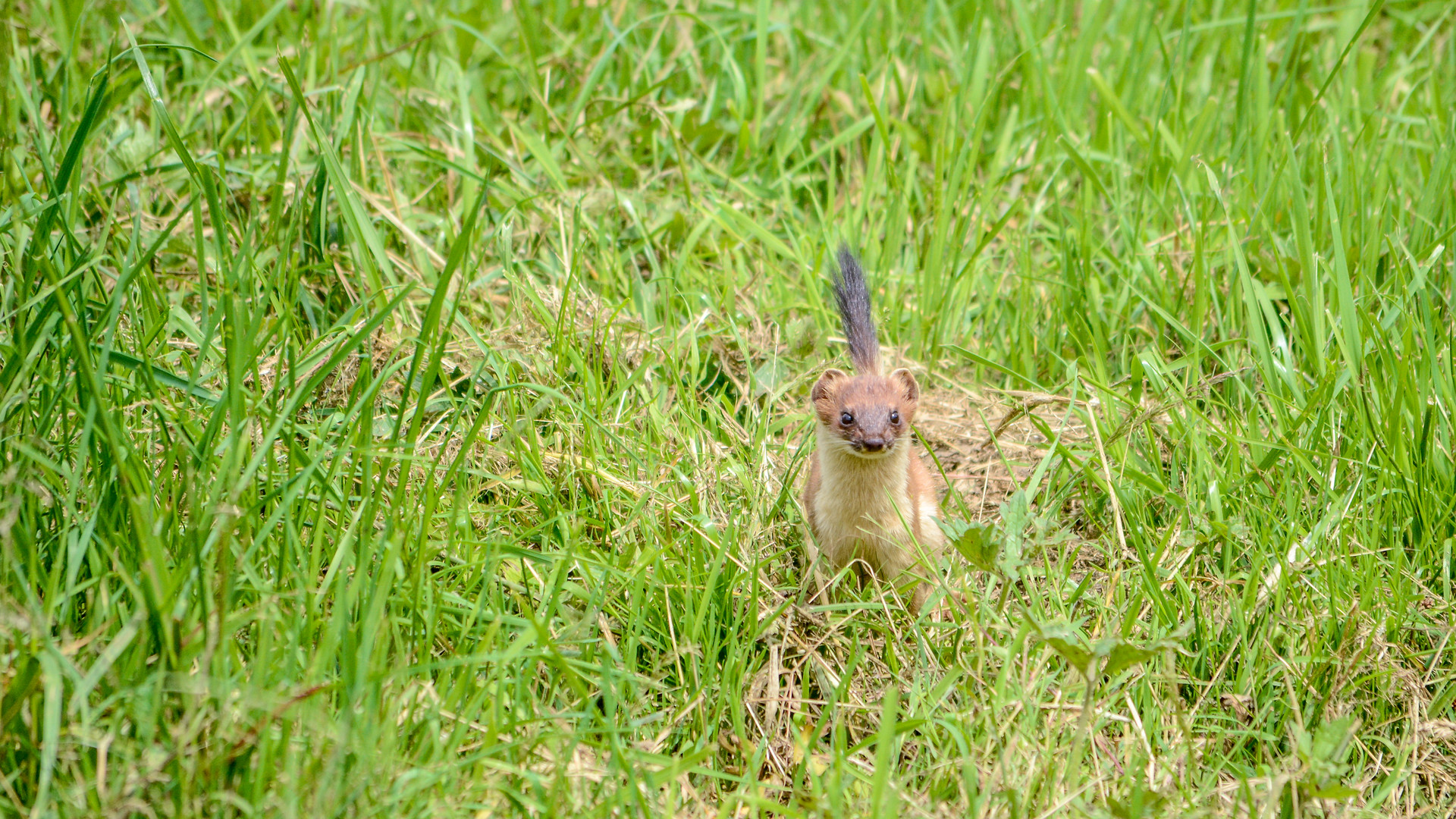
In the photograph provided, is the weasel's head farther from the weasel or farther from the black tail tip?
the black tail tip

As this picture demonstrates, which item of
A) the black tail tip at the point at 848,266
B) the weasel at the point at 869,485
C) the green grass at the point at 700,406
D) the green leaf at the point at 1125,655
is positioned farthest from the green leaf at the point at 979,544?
the black tail tip at the point at 848,266

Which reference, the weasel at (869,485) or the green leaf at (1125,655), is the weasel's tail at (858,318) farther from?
the green leaf at (1125,655)

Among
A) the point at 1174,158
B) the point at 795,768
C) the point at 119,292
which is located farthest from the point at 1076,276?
the point at 119,292

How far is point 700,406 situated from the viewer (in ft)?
13.5

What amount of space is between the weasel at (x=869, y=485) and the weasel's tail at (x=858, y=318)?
5 cm

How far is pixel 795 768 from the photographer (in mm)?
2953

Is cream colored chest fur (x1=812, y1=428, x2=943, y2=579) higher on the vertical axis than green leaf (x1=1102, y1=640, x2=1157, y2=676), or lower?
lower

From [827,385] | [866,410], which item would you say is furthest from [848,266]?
[866,410]

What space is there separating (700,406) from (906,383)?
75 centimetres

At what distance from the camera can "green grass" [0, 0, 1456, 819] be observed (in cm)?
252

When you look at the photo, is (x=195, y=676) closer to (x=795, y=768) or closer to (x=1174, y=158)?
(x=795, y=768)

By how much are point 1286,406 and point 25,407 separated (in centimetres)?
348

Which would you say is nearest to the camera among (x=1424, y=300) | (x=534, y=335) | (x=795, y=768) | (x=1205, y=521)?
(x=795, y=768)

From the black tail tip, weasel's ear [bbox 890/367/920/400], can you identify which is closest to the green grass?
weasel's ear [bbox 890/367/920/400]
